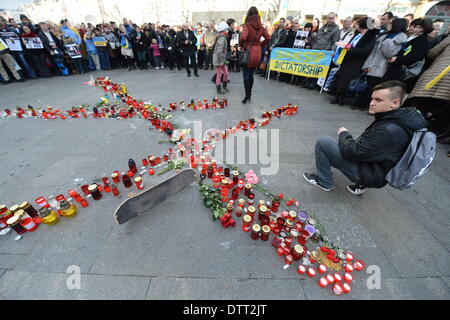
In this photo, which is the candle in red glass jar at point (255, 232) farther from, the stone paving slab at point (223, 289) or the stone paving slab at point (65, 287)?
the stone paving slab at point (65, 287)

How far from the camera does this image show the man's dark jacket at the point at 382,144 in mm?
1811

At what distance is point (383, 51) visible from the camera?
4523 millimetres

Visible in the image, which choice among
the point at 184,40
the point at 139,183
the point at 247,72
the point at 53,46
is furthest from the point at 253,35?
the point at 53,46

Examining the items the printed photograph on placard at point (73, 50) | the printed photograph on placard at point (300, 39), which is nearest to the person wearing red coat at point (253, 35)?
the printed photograph on placard at point (300, 39)

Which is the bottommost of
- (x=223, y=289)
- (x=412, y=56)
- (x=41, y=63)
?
(x=223, y=289)

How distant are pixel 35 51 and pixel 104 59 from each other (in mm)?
2928

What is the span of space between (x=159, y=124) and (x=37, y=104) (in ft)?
15.5

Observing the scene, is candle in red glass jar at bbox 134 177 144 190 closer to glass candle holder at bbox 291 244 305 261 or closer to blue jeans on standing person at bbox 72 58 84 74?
glass candle holder at bbox 291 244 305 261

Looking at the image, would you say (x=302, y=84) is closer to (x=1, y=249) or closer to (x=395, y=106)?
(x=395, y=106)

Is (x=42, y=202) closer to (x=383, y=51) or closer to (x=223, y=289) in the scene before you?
(x=223, y=289)

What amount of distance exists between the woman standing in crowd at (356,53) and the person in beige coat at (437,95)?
1.23 m

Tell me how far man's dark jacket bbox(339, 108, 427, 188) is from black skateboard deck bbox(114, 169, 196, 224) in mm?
2016

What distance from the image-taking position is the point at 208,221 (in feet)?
7.54

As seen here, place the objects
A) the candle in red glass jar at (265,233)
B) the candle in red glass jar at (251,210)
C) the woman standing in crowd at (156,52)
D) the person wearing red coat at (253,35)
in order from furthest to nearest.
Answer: the woman standing in crowd at (156,52)
the person wearing red coat at (253,35)
the candle in red glass jar at (251,210)
the candle in red glass jar at (265,233)
